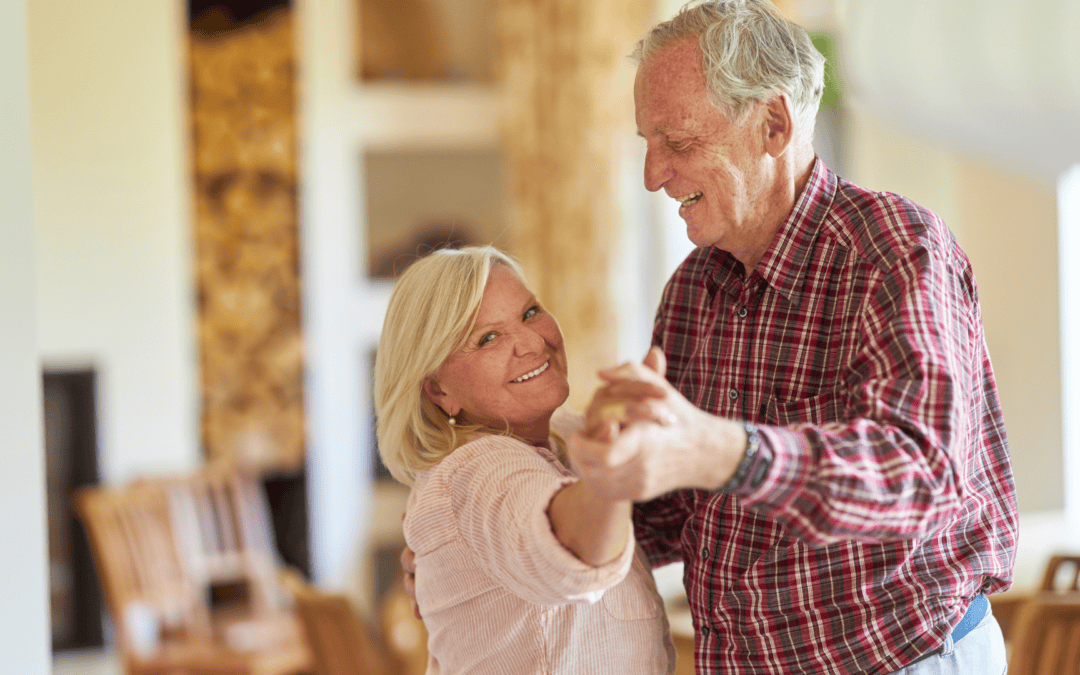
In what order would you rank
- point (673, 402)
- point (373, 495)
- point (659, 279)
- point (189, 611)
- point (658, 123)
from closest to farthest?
point (673, 402)
point (658, 123)
point (189, 611)
point (659, 279)
point (373, 495)

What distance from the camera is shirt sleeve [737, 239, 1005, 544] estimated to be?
3.37 feet

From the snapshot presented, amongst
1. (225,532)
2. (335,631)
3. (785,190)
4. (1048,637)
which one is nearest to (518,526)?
(785,190)

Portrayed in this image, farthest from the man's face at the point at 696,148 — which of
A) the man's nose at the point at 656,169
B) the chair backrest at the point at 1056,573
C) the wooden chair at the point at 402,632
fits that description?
the wooden chair at the point at 402,632

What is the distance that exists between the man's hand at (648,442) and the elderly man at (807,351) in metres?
0.21

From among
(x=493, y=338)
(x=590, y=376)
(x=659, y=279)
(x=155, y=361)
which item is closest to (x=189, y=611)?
(x=155, y=361)

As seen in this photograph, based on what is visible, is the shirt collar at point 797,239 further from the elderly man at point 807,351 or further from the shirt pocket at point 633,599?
the shirt pocket at point 633,599

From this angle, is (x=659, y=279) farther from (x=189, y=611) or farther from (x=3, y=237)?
(x=3, y=237)

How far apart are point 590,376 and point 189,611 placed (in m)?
1.78

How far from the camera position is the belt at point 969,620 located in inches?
51.9

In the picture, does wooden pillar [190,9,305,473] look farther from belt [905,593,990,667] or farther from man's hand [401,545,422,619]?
belt [905,593,990,667]

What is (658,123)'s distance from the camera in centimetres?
137

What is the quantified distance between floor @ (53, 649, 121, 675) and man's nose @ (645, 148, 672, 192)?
368 centimetres

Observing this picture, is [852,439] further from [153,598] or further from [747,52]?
[153,598]

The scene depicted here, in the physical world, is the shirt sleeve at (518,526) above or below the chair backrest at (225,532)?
above
